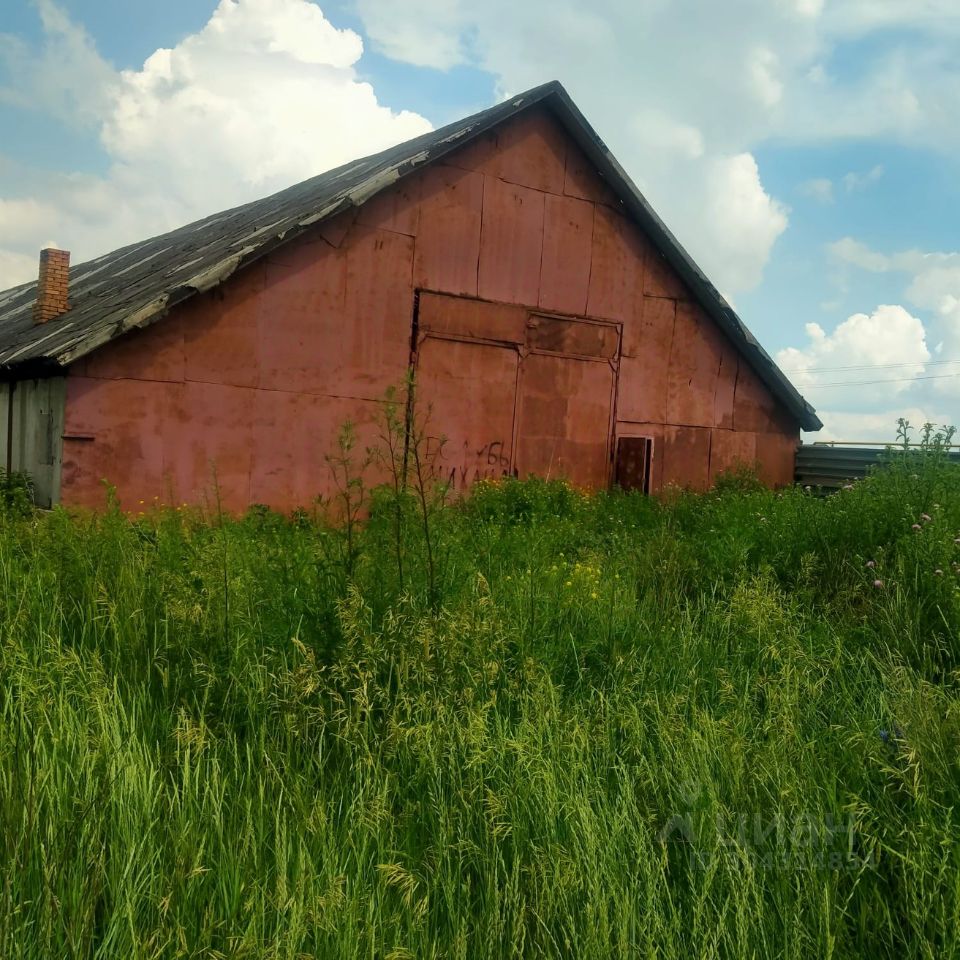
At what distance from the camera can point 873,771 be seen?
118 inches

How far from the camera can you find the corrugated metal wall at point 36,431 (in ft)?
28.6

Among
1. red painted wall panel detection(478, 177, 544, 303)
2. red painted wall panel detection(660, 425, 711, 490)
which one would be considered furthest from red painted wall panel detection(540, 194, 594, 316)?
red painted wall panel detection(660, 425, 711, 490)

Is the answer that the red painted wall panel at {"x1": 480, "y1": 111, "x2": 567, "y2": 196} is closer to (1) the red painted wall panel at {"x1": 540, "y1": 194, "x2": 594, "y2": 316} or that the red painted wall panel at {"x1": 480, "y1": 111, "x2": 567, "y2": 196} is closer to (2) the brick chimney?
(1) the red painted wall panel at {"x1": 540, "y1": 194, "x2": 594, "y2": 316}

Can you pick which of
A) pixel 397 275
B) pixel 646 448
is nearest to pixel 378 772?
pixel 397 275

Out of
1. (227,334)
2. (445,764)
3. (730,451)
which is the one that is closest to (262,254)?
(227,334)

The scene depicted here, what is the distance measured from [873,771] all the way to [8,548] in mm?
4909

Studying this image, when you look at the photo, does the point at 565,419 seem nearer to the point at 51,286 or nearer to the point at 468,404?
the point at 468,404

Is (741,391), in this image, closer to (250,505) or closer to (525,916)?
(250,505)

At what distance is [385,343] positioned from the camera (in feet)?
34.7

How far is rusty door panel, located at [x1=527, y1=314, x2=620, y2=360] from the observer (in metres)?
11.9

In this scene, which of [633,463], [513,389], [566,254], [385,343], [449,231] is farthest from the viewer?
[633,463]

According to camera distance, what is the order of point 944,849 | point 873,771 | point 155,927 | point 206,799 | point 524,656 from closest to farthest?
1. point 155,927
2. point 944,849
3. point 206,799
4. point 873,771
5. point 524,656

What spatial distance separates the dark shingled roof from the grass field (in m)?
4.23

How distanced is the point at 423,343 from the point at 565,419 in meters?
2.49
